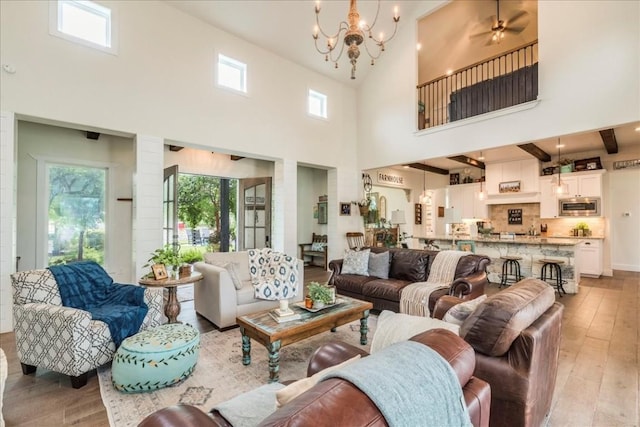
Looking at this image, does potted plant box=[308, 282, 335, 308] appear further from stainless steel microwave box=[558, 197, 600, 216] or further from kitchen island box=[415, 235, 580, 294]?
stainless steel microwave box=[558, 197, 600, 216]

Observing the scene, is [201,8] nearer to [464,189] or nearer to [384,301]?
[384,301]

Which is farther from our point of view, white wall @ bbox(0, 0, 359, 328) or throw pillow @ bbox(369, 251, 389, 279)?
throw pillow @ bbox(369, 251, 389, 279)

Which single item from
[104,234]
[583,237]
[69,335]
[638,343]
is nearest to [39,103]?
[104,234]

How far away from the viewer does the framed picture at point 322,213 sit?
27.9 feet

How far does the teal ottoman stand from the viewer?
220cm

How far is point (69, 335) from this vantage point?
7.52ft

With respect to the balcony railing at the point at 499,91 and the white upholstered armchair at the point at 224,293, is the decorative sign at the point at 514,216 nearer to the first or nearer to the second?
the balcony railing at the point at 499,91

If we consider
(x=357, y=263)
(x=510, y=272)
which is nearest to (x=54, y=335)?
(x=357, y=263)

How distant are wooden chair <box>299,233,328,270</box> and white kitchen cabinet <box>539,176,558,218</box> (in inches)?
214

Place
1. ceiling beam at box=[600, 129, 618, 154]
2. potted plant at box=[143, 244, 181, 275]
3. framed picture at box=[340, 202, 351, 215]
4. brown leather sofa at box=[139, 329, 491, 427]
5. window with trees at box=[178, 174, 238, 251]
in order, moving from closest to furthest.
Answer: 1. brown leather sofa at box=[139, 329, 491, 427]
2. potted plant at box=[143, 244, 181, 275]
3. ceiling beam at box=[600, 129, 618, 154]
4. framed picture at box=[340, 202, 351, 215]
5. window with trees at box=[178, 174, 238, 251]

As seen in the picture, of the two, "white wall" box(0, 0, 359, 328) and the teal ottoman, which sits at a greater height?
"white wall" box(0, 0, 359, 328)

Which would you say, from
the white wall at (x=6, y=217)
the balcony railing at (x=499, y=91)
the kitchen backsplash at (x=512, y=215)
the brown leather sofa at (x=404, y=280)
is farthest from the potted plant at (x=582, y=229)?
the white wall at (x=6, y=217)

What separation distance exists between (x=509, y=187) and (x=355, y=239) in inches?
161

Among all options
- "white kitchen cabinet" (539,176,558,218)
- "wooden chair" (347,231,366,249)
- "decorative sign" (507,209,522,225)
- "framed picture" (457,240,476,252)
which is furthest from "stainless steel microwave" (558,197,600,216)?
"wooden chair" (347,231,366,249)
